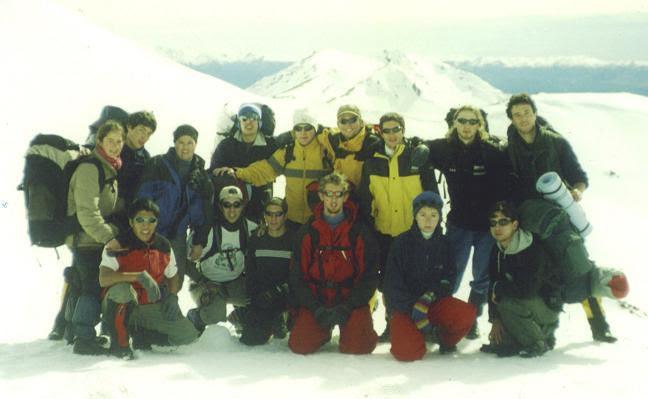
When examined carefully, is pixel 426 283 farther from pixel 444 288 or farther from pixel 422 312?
pixel 422 312

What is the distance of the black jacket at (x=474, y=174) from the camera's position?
7023 mm

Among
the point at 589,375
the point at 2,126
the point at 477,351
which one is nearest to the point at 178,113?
the point at 2,126

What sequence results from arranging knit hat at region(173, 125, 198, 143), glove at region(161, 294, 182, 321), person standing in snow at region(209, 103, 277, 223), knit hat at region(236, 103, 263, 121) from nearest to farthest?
1. glove at region(161, 294, 182, 321)
2. knit hat at region(173, 125, 198, 143)
3. knit hat at region(236, 103, 263, 121)
4. person standing in snow at region(209, 103, 277, 223)

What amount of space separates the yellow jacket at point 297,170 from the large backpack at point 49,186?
69.6 inches

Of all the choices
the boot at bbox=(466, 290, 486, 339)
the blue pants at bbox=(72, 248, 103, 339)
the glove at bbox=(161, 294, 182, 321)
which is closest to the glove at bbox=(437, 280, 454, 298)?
the boot at bbox=(466, 290, 486, 339)

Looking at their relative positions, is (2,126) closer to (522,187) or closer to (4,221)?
(4,221)

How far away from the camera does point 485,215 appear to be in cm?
711

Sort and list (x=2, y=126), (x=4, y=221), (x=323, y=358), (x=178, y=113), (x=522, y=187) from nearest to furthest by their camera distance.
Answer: (x=323, y=358), (x=522, y=187), (x=4, y=221), (x=2, y=126), (x=178, y=113)

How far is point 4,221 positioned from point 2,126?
4.79 metres

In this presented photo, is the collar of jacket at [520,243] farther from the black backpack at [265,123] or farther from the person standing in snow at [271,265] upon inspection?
the black backpack at [265,123]

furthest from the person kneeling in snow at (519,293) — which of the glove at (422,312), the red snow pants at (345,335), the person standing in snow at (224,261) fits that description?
the person standing in snow at (224,261)

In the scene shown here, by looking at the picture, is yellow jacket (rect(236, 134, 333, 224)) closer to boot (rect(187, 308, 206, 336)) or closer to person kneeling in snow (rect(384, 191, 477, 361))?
person kneeling in snow (rect(384, 191, 477, 361))

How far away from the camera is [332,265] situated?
682 centimetres

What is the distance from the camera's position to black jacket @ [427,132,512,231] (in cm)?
702
